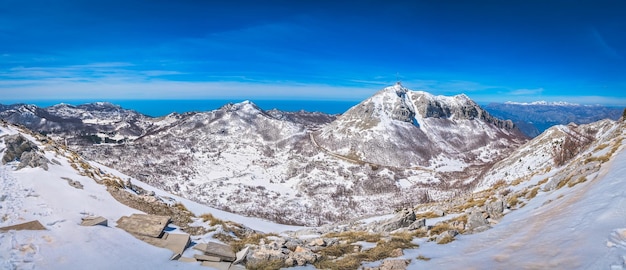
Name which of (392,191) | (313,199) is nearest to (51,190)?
(313,199)

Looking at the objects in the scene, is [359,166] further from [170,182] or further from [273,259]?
[273,259]

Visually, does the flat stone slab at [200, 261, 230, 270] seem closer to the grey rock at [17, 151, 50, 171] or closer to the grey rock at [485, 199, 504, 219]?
the grey rock at [485, 199, 504, 219]

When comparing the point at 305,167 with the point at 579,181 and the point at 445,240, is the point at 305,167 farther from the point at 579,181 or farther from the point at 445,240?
the point at 445,240

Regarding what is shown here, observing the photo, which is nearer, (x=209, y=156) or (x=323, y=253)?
(x=323, y=253)

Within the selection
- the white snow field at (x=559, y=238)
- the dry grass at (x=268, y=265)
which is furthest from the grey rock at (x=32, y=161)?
the white snow field at (x=559, y=238)

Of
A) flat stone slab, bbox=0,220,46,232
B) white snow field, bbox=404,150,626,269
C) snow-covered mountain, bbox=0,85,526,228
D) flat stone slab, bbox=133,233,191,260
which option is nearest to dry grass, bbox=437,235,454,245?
white snow field, bbox=404,150,626,269
